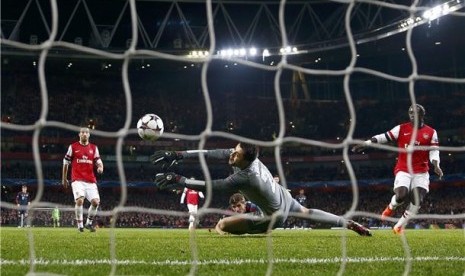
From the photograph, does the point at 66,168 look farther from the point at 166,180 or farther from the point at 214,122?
the point at 214,122

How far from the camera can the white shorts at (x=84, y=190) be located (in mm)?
11290

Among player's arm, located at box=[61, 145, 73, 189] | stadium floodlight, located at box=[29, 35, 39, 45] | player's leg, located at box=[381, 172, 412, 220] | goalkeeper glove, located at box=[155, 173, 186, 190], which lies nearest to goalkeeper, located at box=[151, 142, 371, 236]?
goalkeeper glove, located at box=[155, 173, 186, 190]

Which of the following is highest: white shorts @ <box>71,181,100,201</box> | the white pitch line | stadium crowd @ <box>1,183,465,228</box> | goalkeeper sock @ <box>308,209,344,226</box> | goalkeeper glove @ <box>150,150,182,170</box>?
goalkeeper glove @ <box>150,150,182,170</box>

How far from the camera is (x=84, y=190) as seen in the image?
1144cm

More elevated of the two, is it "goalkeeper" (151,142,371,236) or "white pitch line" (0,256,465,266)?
"goalkeeper" (151,142,371,236)

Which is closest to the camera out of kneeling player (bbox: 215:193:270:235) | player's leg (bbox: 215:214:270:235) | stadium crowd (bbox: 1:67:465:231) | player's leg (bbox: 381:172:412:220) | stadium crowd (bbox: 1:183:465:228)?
kneeling player (bbox: 215:193:270:235)

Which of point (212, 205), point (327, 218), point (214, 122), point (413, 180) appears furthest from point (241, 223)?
point (214, 122)

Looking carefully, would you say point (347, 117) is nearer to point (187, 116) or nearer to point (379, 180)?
point (379, 180)

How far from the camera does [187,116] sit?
124ft

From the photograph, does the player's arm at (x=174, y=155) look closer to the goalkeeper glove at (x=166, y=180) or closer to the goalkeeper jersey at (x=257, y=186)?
the goalkeeper jersey at (x=257, y=186)

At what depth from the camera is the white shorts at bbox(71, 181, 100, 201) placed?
11.3m

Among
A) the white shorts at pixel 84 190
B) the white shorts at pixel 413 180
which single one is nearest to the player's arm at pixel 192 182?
the white shorts at pixel 413 180

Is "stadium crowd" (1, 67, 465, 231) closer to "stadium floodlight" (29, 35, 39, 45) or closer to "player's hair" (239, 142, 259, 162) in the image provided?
"stadium floodlight" (29, 35, 39, 45)

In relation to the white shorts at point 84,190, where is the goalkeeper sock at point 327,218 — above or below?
below
